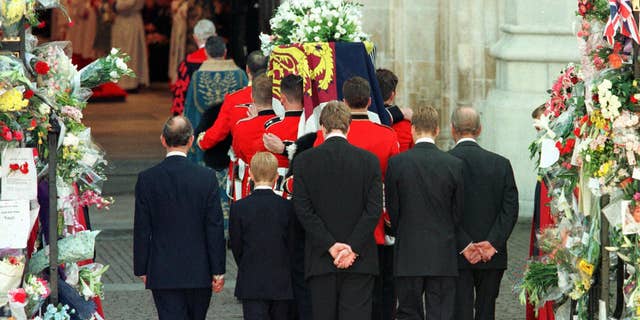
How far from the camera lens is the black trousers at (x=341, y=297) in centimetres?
902

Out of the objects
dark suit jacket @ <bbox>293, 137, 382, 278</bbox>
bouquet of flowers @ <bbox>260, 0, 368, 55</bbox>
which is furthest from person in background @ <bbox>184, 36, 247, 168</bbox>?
dark suit jacket @ <bbox>293, 137, 382, 278</bbox>

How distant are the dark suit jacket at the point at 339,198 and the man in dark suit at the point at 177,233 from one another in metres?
0.54

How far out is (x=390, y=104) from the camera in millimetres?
10617

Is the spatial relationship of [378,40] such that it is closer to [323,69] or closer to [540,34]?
[540,34]

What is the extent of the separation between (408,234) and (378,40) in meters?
7.11

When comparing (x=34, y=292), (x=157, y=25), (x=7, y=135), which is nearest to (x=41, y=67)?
(x=7, y=135)

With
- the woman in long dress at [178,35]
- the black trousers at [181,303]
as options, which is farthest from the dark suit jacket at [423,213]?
the woman in long dress at [178,35]

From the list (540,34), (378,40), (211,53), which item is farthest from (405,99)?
(211,53)

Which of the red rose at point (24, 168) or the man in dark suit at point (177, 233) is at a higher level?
the red rose at point (24, 168)

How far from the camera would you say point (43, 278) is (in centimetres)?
831

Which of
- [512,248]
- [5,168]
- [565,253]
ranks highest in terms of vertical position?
[5,168]

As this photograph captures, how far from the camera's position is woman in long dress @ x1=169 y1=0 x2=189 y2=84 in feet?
83.8

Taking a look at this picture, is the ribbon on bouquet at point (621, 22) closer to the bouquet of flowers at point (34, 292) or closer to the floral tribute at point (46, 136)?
the floral tribute at point (46, 136)

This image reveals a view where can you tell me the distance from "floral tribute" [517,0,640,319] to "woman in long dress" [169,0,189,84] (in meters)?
16.6
